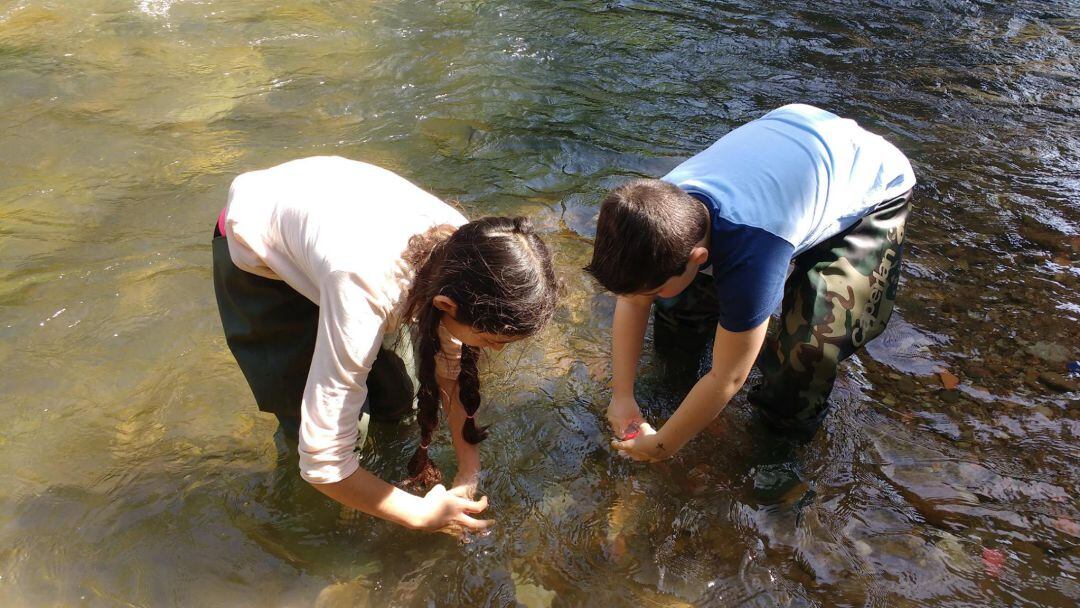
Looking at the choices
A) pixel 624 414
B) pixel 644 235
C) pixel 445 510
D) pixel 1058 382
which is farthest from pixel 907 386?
pixel 445 510

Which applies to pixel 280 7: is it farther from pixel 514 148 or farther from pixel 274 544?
pixel 274 544

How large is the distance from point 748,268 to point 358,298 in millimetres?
877

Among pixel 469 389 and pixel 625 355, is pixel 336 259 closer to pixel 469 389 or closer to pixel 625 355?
pixel 469 389

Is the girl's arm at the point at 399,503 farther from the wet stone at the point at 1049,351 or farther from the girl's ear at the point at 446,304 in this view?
the wet stone at the point at 1049,351

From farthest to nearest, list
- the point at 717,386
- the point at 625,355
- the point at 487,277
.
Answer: the point at 625,355
the point at 717,386
the point at 487,277

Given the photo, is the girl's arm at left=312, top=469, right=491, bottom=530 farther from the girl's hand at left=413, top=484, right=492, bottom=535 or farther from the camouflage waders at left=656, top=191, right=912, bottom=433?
the camouflage waders at left=656, top=191, right=912, bottom=433

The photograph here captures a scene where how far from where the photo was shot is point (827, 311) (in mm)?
2127

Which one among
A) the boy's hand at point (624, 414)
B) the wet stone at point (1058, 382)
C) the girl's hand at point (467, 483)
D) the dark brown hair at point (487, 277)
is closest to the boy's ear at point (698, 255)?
the dark brown hair at point (487, 277)

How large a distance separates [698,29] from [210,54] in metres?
3.27

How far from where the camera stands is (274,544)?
2.17m

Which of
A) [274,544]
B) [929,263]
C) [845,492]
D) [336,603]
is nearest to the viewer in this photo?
[336,603]

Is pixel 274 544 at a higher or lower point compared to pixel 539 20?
lower

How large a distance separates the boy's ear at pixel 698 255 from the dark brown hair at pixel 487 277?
0.36m

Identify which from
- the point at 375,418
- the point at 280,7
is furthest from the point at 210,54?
the point at 375,418
